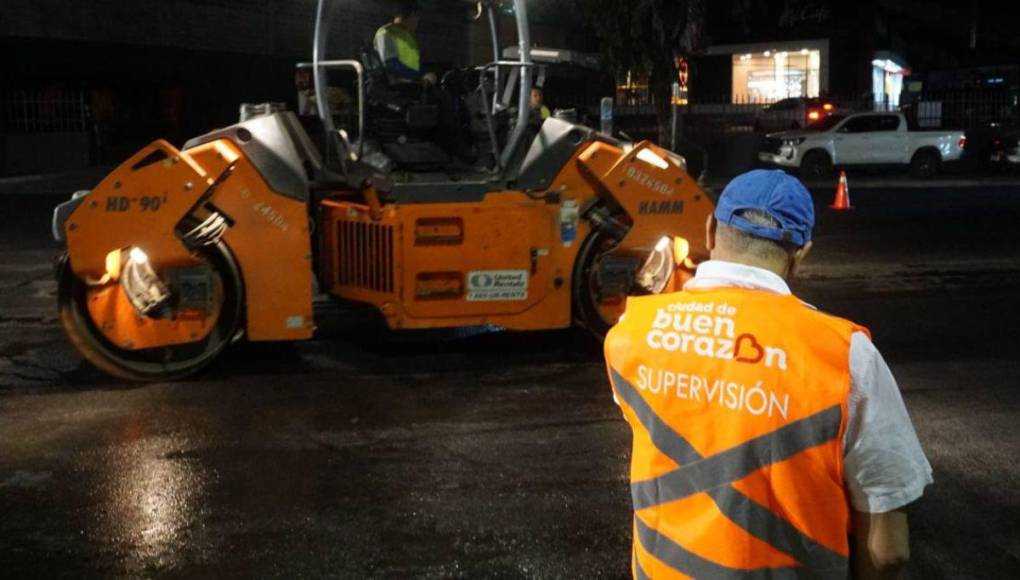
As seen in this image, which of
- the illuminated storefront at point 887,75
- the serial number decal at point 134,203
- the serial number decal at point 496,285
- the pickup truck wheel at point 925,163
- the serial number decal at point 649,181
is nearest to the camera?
the serial number decal at point 134,203

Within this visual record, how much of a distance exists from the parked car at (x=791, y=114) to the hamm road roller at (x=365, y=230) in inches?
927

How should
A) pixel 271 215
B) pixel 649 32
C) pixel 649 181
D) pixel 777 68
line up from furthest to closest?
1. pixel 777 68
2. pixel 649 32
3. pixel 649 181
4. pixel 271 215

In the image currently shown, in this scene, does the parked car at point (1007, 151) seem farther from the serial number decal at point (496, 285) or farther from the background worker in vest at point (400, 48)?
the serial number decal at point (496, 285)

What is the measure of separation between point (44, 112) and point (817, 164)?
1762cm

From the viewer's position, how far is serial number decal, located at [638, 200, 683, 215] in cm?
803

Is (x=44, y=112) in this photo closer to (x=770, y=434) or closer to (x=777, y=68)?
(x=770, y=434)

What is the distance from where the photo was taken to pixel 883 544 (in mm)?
2252

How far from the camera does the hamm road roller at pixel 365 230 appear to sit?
24.1ft

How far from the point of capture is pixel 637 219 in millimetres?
8023

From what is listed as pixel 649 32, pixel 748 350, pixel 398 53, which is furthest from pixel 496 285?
pixel 649 32

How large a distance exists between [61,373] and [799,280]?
23.6 ft

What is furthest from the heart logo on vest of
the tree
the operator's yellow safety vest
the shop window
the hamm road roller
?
the shop window

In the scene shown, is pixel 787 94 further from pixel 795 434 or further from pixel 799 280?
pixel 795 434

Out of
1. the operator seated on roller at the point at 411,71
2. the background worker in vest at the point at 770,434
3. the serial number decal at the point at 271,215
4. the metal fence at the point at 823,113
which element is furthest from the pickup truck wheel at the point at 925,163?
the background worker in vest at the point at 770,434
